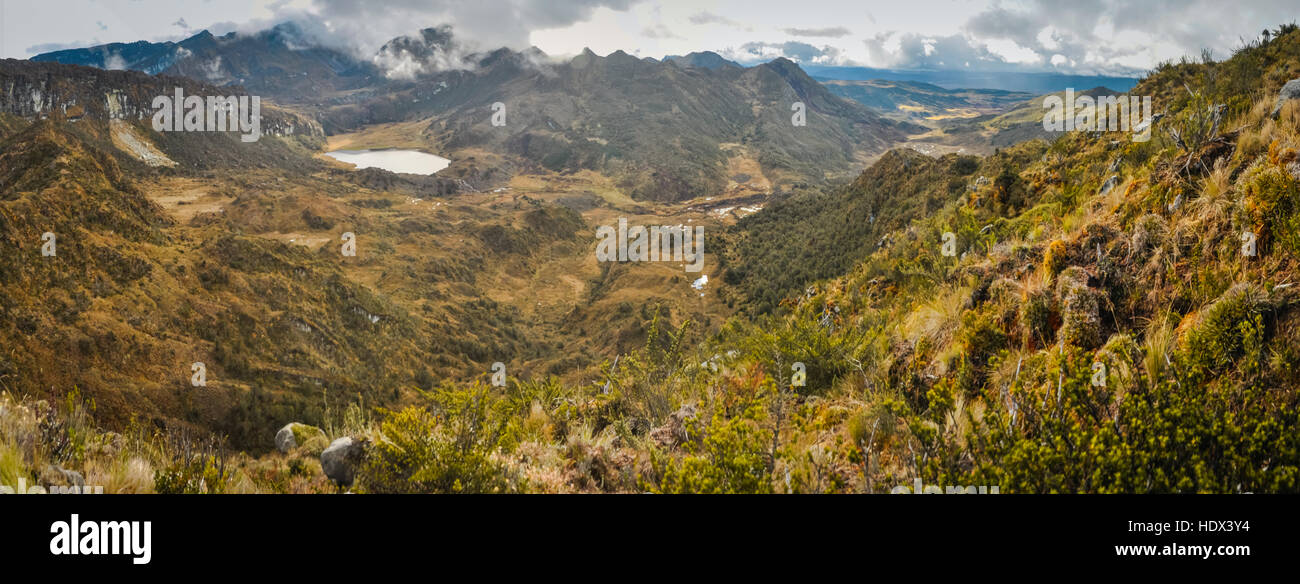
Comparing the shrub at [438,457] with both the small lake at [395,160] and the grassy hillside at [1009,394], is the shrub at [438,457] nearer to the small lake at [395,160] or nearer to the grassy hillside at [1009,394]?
the grassy hillside at [1009,394]

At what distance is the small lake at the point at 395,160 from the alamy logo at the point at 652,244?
62574 millimetres

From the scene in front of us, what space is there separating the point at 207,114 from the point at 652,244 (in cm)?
9990

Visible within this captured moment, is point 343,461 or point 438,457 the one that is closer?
point 438,457

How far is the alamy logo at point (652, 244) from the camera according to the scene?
47.3m

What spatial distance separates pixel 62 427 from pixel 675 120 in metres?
155

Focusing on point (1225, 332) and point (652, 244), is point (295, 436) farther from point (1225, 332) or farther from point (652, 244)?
point (652, 244)

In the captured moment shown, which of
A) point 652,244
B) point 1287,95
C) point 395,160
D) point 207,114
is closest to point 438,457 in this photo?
point 1287,95

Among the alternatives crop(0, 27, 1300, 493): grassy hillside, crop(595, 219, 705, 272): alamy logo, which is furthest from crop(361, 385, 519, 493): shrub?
crop(595, 219, 705, 272): alamy logo

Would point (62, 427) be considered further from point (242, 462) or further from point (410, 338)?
point (410, 338)

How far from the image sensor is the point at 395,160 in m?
121
